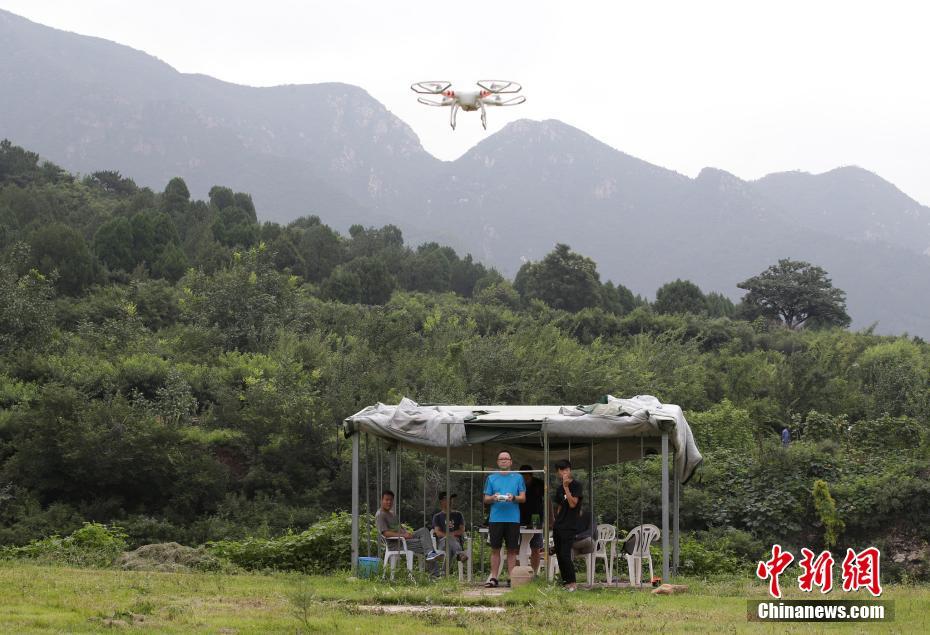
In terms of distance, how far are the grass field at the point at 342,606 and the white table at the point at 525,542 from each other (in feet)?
4.44

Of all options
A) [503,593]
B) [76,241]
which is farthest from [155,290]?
[503,593]

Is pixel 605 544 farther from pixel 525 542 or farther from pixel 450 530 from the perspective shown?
pixel 450 530

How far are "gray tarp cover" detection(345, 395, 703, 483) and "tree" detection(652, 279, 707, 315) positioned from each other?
178 ft

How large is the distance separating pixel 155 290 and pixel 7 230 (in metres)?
11.6

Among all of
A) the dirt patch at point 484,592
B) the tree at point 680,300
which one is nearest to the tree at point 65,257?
the tree at point 680,300

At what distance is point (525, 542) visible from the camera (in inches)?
536

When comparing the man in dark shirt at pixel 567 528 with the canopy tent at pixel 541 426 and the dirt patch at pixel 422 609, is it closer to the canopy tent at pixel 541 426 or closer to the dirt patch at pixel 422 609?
the canopy tent at pixel 541 426

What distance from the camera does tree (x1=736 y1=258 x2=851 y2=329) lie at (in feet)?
225

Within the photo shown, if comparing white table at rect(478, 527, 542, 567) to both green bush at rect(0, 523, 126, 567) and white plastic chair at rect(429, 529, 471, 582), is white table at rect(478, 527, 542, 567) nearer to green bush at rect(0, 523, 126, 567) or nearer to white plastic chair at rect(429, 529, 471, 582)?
white plastic chair at rect(429, 529, 471, 582)

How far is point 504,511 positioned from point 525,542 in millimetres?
1349

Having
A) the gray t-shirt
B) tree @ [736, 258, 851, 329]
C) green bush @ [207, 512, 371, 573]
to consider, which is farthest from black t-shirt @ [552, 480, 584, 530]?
tree @ [736, 258, 851, 329]

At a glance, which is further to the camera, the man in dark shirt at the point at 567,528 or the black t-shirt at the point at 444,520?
the black t-shirt at the point at 444,520

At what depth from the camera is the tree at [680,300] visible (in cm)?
6782

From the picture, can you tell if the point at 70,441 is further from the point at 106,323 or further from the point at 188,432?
the point at 106,323
